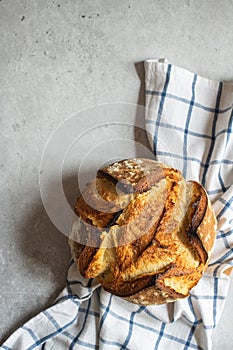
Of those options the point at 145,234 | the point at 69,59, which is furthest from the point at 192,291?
the point at 69,59

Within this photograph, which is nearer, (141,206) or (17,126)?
(141,206)

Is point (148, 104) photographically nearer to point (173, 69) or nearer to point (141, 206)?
point (173, 69)

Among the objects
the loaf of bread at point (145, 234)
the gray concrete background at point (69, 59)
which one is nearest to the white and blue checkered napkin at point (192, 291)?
the gray concrete background at point (69, 59)

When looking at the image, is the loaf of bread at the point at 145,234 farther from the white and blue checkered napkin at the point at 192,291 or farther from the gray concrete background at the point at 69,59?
the gray concrete background at the point at 69,59

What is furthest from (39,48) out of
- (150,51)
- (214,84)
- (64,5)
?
(214,84)

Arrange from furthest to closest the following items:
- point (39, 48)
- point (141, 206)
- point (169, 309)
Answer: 1. point (39, 48)
2. point (169, 309)
3. point (141, 206)

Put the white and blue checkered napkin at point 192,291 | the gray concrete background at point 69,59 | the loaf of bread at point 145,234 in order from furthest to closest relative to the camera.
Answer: the gray concrete background at point 69,59, the white and blue checkered napkin at point 192,291, the loaf of bread at point 145,234

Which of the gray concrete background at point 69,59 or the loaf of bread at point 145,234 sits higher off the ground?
the gray concrete background at point 69,59
